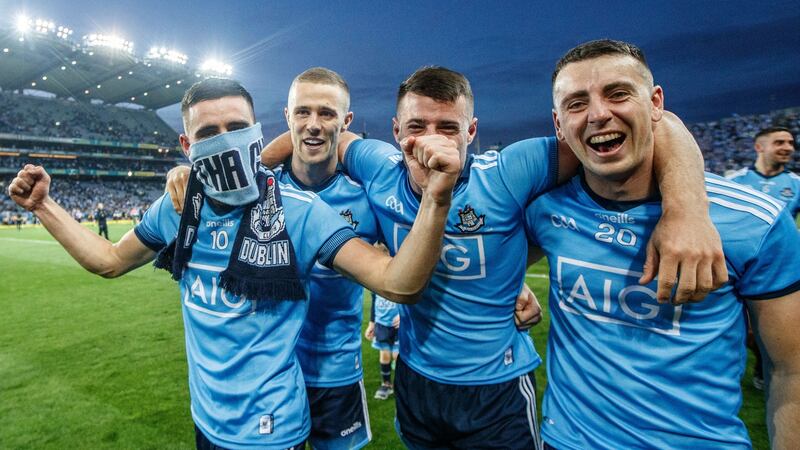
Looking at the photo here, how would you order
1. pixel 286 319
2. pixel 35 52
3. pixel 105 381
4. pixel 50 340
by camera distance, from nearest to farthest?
pixel 286 319, pixel 105 381, pixel 50 340, pixel 35 52

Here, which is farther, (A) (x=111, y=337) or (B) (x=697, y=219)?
(A) (x=111, y=337)

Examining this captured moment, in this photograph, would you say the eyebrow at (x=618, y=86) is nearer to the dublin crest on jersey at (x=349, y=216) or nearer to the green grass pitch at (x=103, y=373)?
the dublin crest on jersey at (x=349, y=216)

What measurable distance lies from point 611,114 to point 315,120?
1723mm

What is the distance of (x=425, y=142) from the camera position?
4.65 ft

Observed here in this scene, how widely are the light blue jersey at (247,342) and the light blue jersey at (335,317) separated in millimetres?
615

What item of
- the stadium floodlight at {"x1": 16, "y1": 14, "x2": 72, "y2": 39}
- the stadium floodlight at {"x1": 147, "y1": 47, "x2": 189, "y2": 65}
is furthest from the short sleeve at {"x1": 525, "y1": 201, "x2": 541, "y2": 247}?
the stadium floodlight at {"x1": 147, "y1": 47, "x2": 189, "y2": 65}

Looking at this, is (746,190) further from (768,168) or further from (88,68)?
(88,68)

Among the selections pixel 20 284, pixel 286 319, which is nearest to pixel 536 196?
pixel 286 319

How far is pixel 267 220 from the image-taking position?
6.12 ft

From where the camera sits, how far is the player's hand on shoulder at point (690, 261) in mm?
1265

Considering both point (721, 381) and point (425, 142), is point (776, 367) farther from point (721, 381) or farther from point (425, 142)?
point (425, 142)

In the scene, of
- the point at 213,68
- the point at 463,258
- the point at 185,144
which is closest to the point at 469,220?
the point at 463,258

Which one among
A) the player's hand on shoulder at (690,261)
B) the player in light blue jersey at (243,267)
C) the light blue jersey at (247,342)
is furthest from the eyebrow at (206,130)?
the player's hand on shoulder at (690,261)

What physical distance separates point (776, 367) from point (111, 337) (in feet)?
25.1
